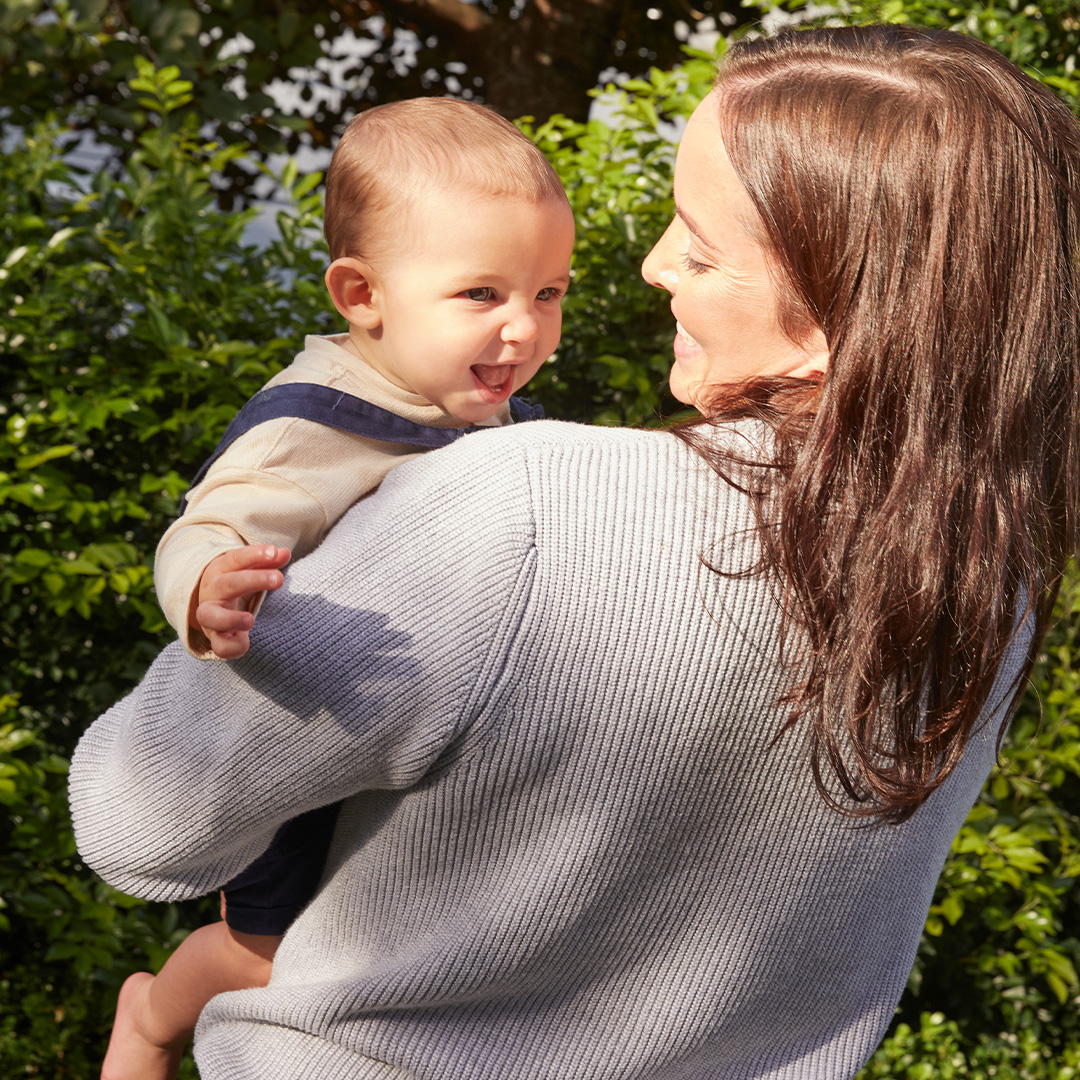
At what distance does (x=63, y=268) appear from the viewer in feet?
9.79

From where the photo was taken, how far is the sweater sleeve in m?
1.01

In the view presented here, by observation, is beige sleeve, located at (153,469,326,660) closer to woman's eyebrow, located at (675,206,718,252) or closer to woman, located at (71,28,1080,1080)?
woman, located at (71,28,1080,1080)

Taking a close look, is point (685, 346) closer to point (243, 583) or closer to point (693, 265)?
point (693, 265)

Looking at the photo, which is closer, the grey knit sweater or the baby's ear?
the grey knit sweater

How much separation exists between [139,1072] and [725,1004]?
122 cm

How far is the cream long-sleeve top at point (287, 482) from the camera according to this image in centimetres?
117

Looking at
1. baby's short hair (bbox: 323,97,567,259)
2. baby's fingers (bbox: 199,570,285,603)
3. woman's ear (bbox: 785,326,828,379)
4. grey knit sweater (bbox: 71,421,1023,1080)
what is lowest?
grey knit sweater (bbox: 71,421,1023,1080)

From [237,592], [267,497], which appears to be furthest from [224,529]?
[237,592]

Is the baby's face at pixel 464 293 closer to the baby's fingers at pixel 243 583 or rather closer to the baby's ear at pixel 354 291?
the baby's ear at pixel 354 291

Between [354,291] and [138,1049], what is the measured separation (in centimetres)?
135

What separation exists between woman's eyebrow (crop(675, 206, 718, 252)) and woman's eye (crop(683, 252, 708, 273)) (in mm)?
25

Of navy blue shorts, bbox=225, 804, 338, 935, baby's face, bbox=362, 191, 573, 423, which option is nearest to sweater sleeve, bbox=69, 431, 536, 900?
navy blue shorts, bbox=225, 804, 338, 935

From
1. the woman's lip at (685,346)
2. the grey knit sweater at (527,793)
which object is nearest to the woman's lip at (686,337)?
the woman's lip at (685,346)

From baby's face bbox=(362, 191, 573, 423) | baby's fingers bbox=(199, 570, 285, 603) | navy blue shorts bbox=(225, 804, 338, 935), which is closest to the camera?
baby's fingers bbox=(199, 570, 285, 603)
